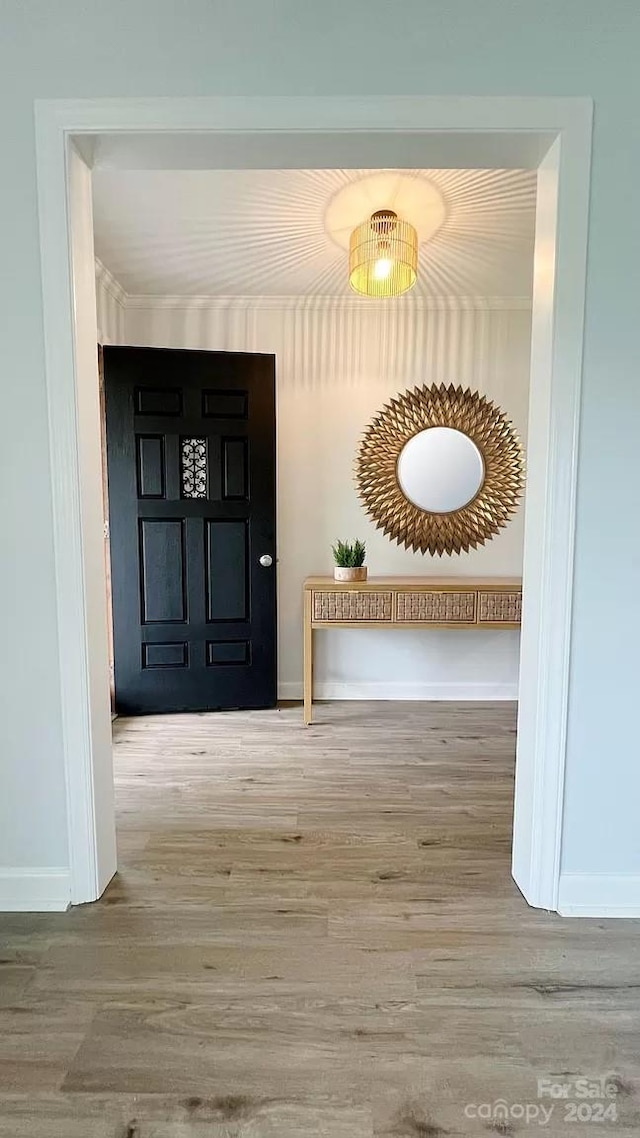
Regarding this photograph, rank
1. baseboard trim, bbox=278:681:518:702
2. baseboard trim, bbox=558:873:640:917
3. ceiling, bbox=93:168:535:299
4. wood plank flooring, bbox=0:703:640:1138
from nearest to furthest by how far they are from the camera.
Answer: wood plank flooring, bbox=0:703:640:1138 → baseboard trim, bbox=558:873:640:917 → ceiling, bbox=93:168:535:299 → baseboard trim, bbox=278:681:518:702

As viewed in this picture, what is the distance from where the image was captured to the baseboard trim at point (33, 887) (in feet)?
5.52

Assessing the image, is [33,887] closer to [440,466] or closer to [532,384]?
[532,384]

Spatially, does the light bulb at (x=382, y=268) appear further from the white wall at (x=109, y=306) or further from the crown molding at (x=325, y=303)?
the white wall at (x=109, y=306)

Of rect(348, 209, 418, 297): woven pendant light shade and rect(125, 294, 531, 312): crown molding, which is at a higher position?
rect(125, 294, 531, 312): crown molding

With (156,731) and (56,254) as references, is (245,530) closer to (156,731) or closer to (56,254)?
(156,731)

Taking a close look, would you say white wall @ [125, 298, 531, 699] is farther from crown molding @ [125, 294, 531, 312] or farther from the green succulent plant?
the green succulent plant

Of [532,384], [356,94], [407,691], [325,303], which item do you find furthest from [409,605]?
[356,94]

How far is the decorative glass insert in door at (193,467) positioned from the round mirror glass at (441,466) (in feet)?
3.86

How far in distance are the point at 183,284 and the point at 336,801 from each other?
2842 mm

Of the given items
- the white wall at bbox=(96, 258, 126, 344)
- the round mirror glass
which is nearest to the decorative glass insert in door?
the white wall at bbox=(96, 258, 126, 344)

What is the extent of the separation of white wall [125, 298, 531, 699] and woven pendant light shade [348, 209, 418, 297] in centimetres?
92

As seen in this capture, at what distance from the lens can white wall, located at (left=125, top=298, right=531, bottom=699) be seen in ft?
11.2

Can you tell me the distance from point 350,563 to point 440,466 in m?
0.85

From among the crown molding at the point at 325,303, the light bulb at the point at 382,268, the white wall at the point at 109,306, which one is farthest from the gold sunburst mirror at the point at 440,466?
the white wall at the point at 109,306
